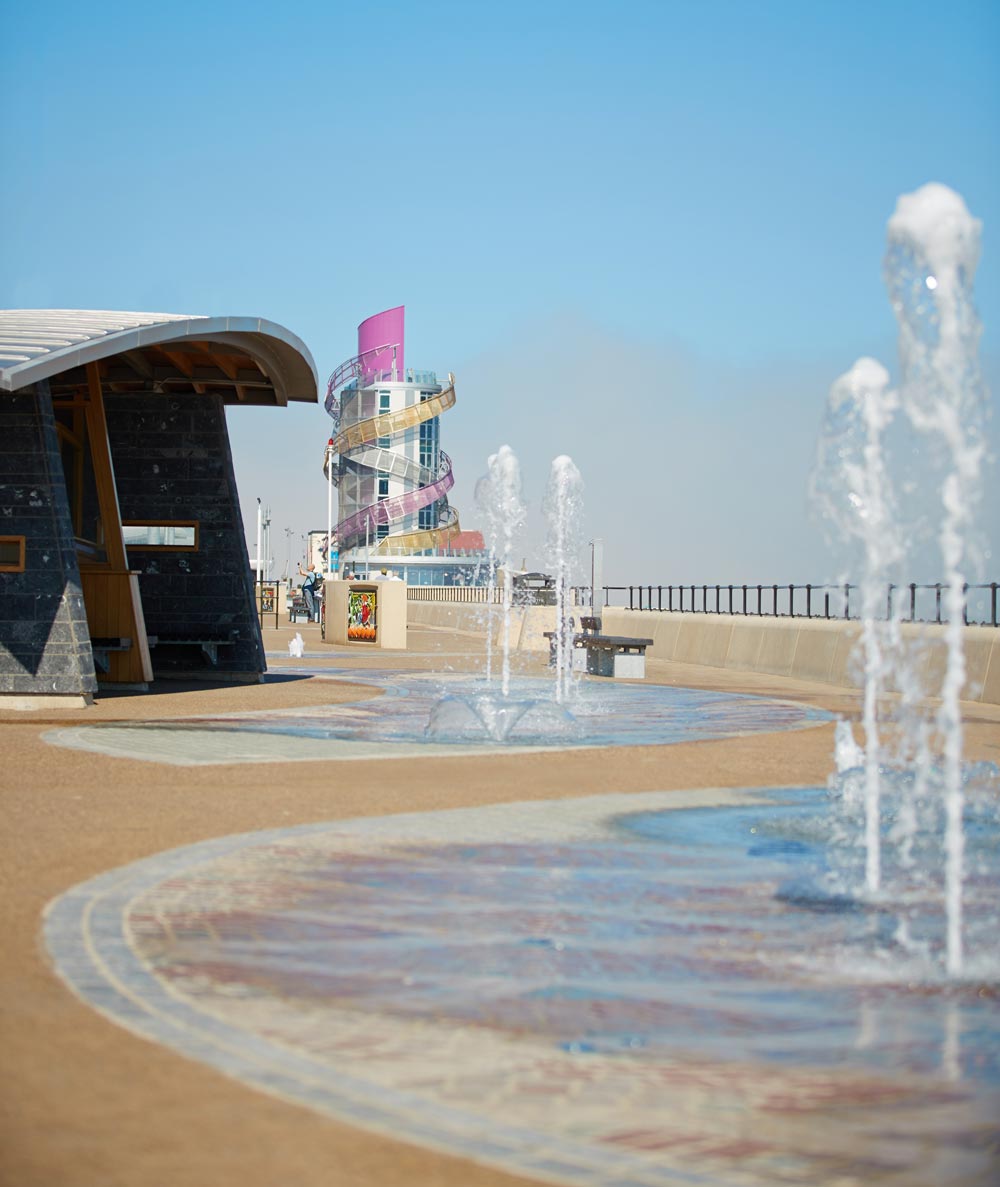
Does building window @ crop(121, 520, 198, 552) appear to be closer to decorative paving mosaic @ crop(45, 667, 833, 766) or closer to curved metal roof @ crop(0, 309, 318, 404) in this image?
curved metal roof @ crop(0, 309, 318, 404)

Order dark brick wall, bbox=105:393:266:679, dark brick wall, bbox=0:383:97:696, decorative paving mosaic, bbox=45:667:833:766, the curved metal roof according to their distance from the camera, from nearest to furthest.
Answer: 1. decorative paving mosaic, bbox=45:667:833:766
2. the curved metal roof
3. dark brick wall, bbox=0:383:97:696
4. dark brick wall, bbox=105:393:266:679

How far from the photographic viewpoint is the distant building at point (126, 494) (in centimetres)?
1794

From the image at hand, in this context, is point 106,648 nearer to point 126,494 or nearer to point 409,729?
point 126,494

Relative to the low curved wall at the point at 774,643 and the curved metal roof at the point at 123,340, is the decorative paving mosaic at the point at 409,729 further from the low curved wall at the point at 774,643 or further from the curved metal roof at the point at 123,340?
the curved metal roof at the point at 123,340

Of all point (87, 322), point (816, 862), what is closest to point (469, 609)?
point (87, 322)

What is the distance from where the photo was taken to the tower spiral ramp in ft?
300

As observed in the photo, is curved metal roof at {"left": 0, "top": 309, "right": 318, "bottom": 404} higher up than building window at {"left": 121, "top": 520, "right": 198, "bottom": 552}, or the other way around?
curved metal roof at {"left": 0, "top": 309, "right": 318, "bottom": 404}

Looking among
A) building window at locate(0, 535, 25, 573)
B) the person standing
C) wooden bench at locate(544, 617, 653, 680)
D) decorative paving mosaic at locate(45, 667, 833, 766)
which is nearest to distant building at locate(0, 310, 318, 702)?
building window at locate(0, 535, 25, 573)

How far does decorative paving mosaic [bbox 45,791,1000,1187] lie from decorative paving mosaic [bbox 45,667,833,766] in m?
5.25

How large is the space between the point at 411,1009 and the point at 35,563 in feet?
44.8

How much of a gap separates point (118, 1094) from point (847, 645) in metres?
23.1

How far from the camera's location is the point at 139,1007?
521 centimetres

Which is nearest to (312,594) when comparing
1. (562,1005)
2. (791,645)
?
(791,645)

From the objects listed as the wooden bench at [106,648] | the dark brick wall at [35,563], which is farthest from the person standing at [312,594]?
the dark brick wall at [35,563]
